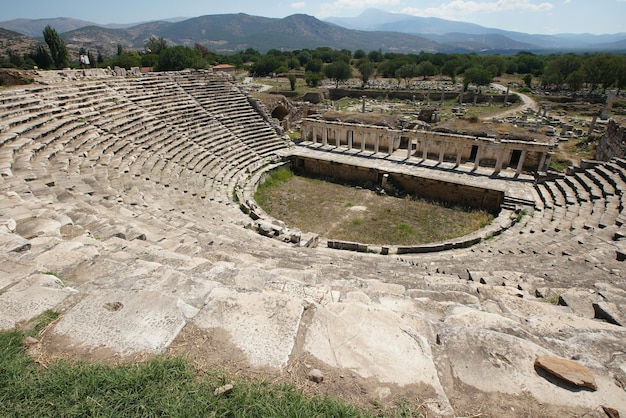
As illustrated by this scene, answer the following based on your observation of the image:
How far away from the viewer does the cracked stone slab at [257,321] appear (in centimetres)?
299

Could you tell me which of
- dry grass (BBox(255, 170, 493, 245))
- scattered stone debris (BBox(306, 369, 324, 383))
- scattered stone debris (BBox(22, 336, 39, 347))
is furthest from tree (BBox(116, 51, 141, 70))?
scattered stone debris (BBox(306, 369, 324, 383))

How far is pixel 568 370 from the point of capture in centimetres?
276

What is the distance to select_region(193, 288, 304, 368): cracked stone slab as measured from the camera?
2.99 meters

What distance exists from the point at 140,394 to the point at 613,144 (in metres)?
26.7

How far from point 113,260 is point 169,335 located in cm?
244

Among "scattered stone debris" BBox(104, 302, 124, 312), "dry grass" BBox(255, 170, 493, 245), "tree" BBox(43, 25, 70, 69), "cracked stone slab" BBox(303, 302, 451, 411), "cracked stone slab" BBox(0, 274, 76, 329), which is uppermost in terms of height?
"tree" BBox(43, 25, 70, 69)

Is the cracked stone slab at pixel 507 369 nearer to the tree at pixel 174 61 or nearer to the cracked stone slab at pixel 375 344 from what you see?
the cracked stone slab at pixel 375 344

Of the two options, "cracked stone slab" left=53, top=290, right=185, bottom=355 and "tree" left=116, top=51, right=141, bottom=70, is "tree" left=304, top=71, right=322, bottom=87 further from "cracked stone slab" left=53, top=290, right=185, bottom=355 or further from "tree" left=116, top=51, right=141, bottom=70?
"cracked stone slab" left=53, top=290, right=185, bottom=355

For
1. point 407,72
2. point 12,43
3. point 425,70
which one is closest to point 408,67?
point 407,72

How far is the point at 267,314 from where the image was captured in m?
A: 3.45

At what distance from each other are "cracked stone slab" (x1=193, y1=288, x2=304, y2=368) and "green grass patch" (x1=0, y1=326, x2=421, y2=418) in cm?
37

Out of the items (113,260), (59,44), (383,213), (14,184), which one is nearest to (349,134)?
(383,213)

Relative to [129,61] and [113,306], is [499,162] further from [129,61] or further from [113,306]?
[129,61]

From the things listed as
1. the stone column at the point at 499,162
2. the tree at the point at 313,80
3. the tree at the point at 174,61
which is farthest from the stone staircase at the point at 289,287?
the tree at the point at 313,80
